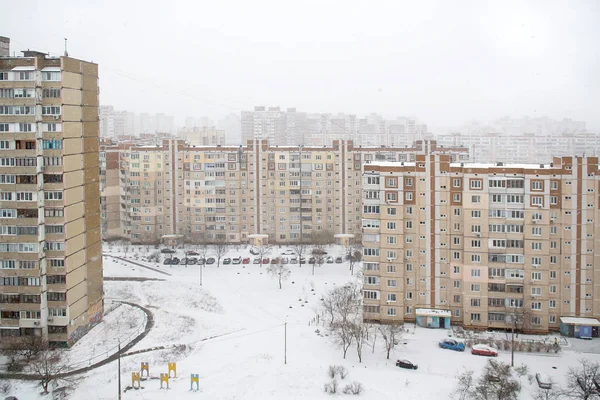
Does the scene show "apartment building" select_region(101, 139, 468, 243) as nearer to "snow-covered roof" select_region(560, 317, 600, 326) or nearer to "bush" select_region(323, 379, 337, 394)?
"snow-covered roof" select_region(560, 317, 600, 326)

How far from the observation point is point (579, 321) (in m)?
20.4

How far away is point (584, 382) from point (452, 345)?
4.62 m

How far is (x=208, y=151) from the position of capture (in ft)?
121

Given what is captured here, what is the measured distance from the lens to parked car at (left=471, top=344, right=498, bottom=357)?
1856 cm

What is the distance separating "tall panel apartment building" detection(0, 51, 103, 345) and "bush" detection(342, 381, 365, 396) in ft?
30.6

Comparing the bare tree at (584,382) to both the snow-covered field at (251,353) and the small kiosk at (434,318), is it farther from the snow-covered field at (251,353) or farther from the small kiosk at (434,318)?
the small kiosk at (434,318)

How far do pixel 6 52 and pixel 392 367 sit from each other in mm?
16240

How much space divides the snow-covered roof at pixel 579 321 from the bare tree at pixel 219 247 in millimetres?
17461

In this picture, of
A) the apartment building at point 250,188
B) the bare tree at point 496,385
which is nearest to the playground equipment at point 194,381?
the bare tree at point 496,385

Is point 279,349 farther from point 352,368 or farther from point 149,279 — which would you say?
point 149,279

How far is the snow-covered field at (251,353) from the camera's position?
637 inches

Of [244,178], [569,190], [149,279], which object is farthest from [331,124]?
[569,190]

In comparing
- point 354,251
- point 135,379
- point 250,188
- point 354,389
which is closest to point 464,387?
point 354,389

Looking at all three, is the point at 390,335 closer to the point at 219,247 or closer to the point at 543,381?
the point at 543,381
